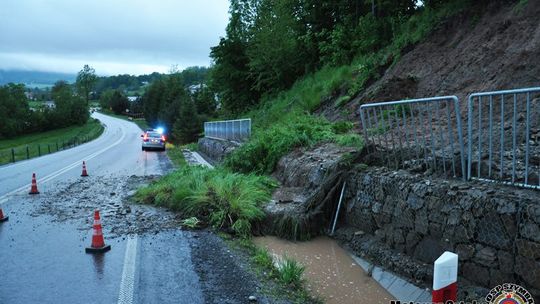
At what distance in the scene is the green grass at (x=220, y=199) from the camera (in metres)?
8.49

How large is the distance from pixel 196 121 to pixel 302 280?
4176 cm

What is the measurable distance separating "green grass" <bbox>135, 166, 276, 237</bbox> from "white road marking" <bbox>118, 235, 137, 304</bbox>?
5.58 feet

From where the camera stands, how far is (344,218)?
26.9 feet

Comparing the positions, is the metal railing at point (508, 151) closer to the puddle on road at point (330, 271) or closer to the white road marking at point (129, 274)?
the puddle on road at point (330, 271)

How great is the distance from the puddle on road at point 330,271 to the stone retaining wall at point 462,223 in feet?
1.81

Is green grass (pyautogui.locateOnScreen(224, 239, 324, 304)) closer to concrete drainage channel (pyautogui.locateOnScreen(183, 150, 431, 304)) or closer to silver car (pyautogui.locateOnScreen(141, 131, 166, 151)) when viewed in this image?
concrete drainage channel (pyautogui.locateOnScreen(183, 150, 431, 304))

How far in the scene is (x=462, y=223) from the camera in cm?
Result: 531

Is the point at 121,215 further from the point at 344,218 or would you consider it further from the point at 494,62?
the point at 494,62

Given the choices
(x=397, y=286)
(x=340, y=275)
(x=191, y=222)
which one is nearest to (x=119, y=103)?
(x=191, y=222)

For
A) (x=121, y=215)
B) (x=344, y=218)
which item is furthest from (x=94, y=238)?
(x=344, y=218)

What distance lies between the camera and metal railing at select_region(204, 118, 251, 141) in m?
18.1

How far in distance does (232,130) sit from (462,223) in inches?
632

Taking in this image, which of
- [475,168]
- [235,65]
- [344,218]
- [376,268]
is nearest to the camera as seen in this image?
[475,168]

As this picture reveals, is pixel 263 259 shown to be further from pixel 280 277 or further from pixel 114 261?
pixel 114 261
